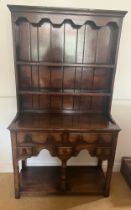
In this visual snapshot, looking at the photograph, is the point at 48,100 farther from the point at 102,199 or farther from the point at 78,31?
the point at 102,199

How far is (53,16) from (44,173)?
1645mm

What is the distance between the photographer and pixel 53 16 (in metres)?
1.67

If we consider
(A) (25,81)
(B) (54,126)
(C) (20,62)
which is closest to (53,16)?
(C) (20,62)

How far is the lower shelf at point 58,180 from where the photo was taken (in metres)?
1.96

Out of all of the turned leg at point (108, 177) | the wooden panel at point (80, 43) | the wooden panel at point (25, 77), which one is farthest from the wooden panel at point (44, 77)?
the turned leg at point (108, 177)

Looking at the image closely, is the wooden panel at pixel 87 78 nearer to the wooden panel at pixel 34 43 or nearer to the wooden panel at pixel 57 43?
the wooden panel at pixel 57 43

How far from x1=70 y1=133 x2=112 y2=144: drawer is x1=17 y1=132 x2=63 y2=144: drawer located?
0.43ft

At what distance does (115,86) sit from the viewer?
2.12 m

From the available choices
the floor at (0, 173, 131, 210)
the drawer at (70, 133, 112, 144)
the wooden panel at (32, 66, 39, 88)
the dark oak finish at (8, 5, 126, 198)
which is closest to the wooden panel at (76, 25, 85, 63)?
the dark oak finish at (8, 5, 126, 198)

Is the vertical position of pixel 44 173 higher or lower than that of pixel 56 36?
lower

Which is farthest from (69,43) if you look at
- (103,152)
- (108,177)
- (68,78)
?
(108,177)

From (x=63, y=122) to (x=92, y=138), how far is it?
0.31 meters

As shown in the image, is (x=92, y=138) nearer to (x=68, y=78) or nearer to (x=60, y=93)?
→ (x=60, y=93)

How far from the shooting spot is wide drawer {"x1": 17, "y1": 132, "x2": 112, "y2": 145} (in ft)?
5.58
